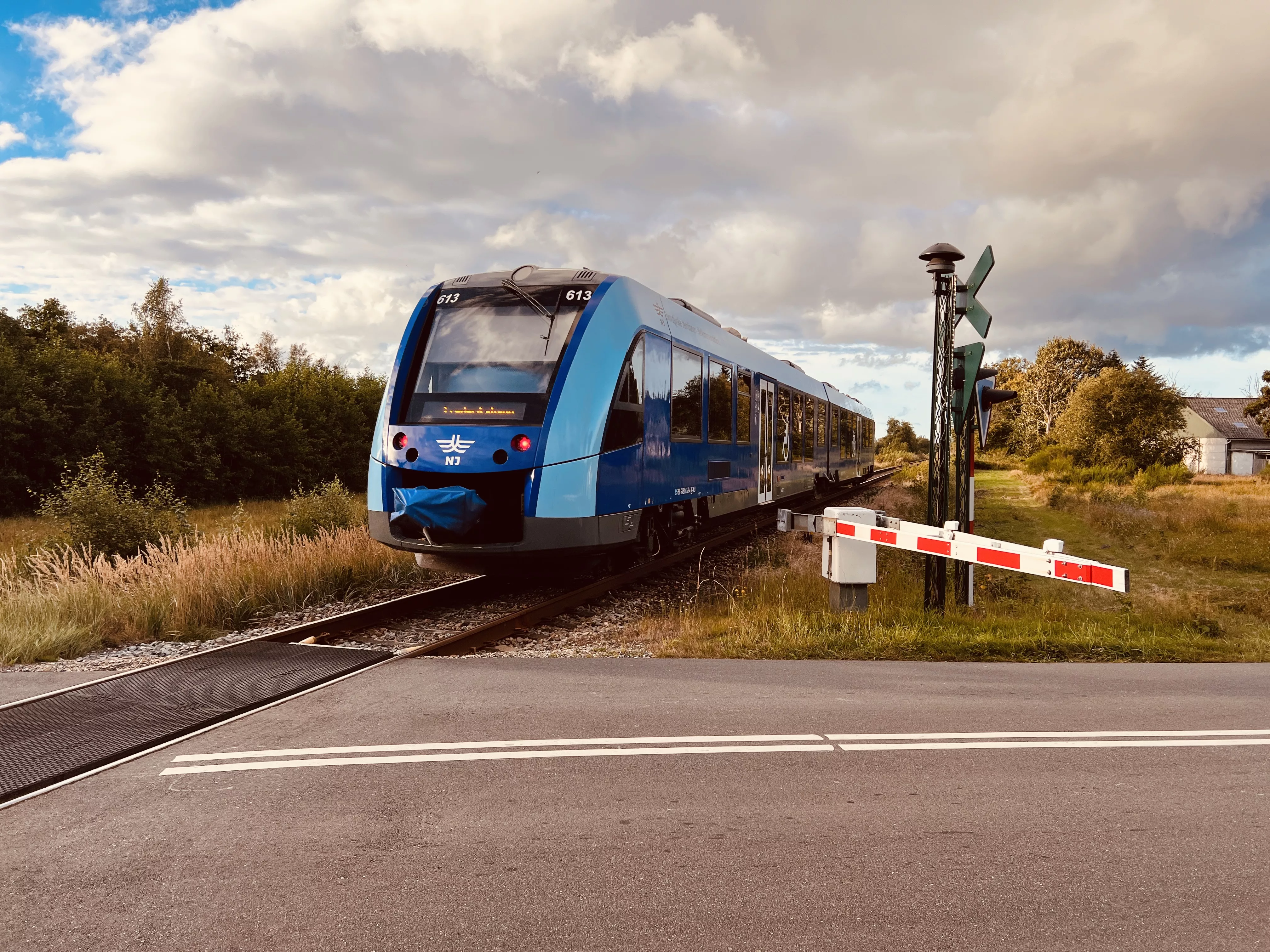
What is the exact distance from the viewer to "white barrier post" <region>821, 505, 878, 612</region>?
8797 millimetres

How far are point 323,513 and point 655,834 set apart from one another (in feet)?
44.4

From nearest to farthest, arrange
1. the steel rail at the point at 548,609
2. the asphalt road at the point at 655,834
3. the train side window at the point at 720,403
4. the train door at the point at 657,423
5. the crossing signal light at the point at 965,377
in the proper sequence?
1. the asphalt road at the point at 655,834
2. the steel rail at the point at 548,609
3. the crossing signal light at the point at 965,377
4. the train door at the point at 657,423
5. the train side window at the point at 720,403

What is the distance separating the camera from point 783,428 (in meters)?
17.4

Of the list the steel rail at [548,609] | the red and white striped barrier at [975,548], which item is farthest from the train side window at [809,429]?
the red and white striped barrier at [975,548]

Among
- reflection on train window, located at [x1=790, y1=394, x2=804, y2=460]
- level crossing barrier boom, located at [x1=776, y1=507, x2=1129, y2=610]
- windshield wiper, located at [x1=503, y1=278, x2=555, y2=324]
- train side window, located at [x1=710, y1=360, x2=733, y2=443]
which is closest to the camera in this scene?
level crossing barrier boom, located at [x1=776, y1=507, x2=1129, y2=610]

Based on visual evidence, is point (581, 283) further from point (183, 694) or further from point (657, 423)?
point (183, 694)

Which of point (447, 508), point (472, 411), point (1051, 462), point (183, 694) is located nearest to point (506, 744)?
point (183, 694)

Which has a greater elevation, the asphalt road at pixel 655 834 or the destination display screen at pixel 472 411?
the destination display screen at pixel 472 411

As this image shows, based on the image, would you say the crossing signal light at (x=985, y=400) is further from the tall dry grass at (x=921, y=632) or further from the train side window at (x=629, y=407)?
the train side window at (x=629, y=407)

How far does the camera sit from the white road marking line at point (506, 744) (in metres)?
4.62

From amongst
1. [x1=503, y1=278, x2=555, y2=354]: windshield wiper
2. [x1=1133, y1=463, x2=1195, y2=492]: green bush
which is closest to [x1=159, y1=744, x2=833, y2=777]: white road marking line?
[x1=503, y1=278, x2=555, y2=354]: windshield wiper

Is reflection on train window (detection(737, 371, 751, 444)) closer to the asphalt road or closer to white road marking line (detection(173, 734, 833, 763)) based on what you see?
the asphalt road

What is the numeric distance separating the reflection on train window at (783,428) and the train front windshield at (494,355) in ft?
26.7

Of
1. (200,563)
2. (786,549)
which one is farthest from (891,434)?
(200,563)
